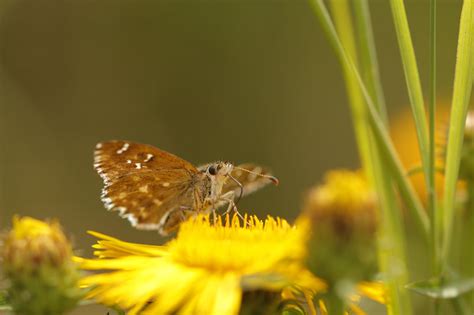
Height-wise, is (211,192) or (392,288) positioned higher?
(211,192)

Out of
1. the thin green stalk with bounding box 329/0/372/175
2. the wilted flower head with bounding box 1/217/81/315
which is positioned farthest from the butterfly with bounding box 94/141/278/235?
the wilted flower head with bounding box 1/217/81/315

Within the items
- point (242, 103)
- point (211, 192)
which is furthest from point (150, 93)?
point (211, 192)

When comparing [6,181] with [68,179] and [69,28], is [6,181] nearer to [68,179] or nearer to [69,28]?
[68,179]

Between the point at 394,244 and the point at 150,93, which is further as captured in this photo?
the point at 150,93

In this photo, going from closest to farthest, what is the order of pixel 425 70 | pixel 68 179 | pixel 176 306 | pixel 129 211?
pixel 176 306 < pixel 129 211 < pixel 425 70 < pixel 68 179

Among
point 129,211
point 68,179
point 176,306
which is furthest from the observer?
point 68,179

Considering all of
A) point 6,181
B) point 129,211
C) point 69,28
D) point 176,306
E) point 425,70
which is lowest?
point 176,306

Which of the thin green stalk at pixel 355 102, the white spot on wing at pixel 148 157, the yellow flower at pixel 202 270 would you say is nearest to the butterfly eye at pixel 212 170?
the white spot on wing at pixel 148 157
